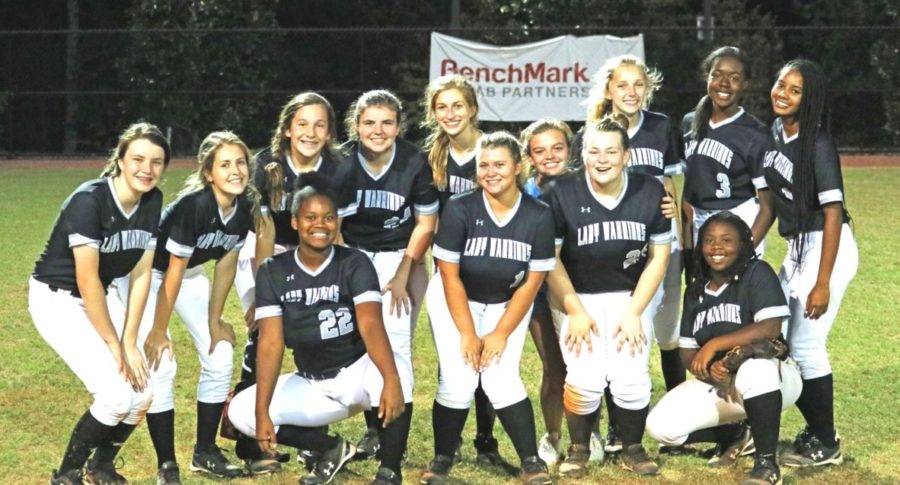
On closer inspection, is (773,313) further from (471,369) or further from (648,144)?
(471,369)

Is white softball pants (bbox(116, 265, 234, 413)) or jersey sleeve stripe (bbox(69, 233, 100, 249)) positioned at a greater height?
jersey sleeve stripe (bbox(69, 233, 100, 249))

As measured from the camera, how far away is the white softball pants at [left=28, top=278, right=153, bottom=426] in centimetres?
472

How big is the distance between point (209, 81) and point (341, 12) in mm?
4965

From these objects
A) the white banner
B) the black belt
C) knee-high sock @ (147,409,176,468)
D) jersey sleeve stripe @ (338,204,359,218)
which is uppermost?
the white banner

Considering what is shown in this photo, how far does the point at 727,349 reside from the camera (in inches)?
201

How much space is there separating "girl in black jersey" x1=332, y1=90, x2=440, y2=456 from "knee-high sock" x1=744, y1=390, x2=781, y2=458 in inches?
59.4

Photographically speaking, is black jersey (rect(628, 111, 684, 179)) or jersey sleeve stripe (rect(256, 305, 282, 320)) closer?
jersey sleeve stripe (rect(256, 305, 282, 320))

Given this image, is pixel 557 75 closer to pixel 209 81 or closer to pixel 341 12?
pixel 209 81

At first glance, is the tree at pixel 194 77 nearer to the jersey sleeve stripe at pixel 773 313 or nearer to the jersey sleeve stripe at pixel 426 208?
the jersey sleeve stripe at pixel 426 208

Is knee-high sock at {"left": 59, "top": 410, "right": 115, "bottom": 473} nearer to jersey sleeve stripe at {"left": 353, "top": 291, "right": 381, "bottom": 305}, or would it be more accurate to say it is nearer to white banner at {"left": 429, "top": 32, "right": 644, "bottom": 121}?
jersey sleeve stripe at {"left": 353, "top": 291, "right": 381, "bottom": 305}

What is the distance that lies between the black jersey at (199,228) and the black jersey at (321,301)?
0.99 ft

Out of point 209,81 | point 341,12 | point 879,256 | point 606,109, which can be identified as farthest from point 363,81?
point 606,109

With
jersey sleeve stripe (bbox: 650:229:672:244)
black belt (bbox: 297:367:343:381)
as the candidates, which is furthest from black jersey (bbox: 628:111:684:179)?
black belt (bbox: 297:367:343:381)

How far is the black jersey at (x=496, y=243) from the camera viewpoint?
5.05 metres
